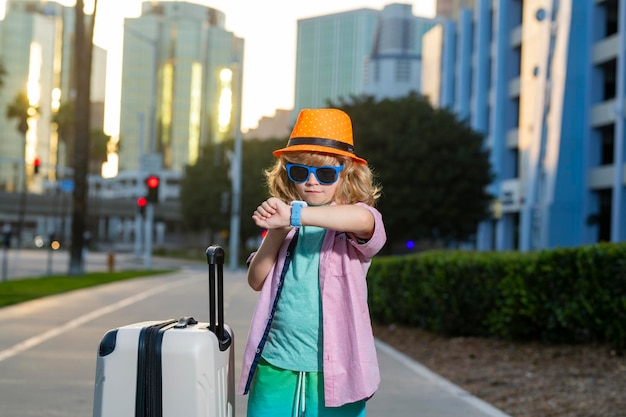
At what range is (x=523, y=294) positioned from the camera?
11.1 metres

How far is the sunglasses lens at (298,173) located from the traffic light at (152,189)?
30.3 m

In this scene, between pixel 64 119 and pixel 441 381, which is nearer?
pixel 441 381

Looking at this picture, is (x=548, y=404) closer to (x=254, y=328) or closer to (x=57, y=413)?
(x=57, y=413)

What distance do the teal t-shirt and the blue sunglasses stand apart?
0.58ft

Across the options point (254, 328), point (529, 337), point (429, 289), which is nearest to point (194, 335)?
point (254, 328)

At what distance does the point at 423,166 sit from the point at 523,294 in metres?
36.4

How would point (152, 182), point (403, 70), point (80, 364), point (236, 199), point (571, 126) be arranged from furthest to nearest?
point (403, 70) → point (571, 126) → point (236, 199) → point (152, 182) → point (80, 364)

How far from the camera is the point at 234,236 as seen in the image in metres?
46.3

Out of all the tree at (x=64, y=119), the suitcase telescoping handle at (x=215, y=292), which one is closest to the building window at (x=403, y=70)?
the tree at (x=64, y=119)

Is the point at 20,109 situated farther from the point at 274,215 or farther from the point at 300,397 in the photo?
the point at 274,215

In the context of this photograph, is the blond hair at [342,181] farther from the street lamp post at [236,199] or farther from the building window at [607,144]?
the building window at [607,144]

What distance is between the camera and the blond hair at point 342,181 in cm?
375

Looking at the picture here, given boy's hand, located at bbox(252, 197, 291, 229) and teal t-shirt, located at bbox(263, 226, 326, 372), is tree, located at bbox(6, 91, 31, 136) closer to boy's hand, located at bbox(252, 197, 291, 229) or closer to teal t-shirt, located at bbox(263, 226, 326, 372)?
teal t-shirt, located at bbox(263, 226, 326, 372)

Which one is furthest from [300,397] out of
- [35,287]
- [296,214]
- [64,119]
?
[64,119]
